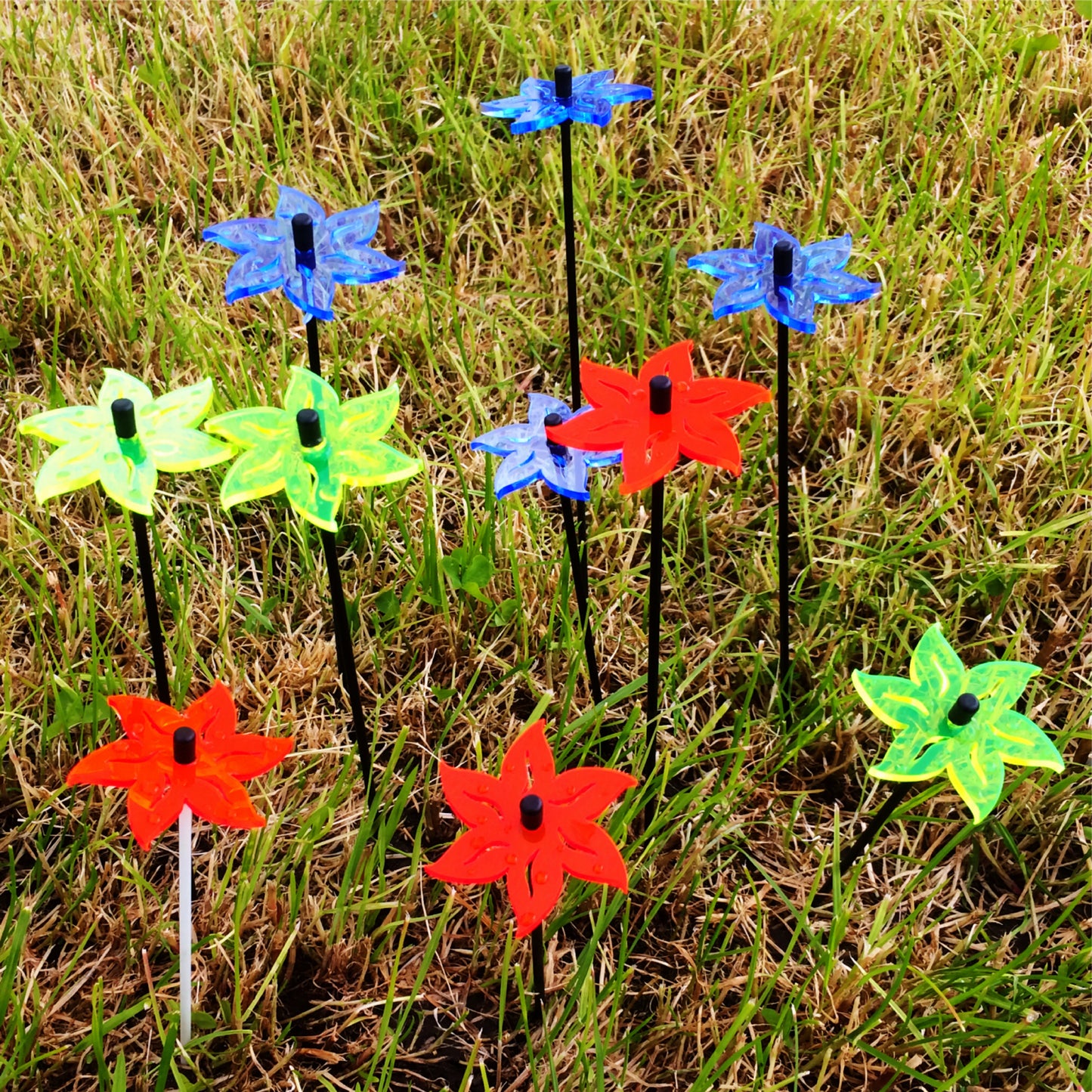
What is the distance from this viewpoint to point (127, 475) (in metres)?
1.27

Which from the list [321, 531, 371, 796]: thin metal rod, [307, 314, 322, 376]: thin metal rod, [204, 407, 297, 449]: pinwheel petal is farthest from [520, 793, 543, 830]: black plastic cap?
[307, 314, 322, 376]: thin metal rod

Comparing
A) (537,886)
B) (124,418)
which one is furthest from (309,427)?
(537,886)

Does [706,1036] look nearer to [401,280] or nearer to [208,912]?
[208,912]

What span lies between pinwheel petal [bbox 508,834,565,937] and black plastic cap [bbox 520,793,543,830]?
4 cm

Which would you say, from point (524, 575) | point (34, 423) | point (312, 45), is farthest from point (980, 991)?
point (312, 45)

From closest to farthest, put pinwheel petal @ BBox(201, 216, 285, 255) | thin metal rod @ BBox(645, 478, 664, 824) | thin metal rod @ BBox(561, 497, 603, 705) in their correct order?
thin metal rod @ BBox(645, 478, 664, 824), pinwheel petal @ BBox(201, 216, 285, 255), thin metal rod @ BBox(561, 497, 603, 705)

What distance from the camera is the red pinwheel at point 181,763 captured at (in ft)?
4.11

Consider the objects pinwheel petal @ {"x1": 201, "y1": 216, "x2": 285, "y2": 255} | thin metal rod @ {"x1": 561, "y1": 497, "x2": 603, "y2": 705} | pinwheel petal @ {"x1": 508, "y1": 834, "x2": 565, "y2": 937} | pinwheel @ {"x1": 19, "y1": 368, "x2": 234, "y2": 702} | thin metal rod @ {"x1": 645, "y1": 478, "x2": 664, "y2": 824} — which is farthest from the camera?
thin metal rod @ {"x1": 561, "y1": 497, "x2": 603, "y2": 705}

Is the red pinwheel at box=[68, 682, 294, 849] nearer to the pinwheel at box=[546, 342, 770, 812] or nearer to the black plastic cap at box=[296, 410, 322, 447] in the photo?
the black plastic cap at box=[296, 410, 322, 447]

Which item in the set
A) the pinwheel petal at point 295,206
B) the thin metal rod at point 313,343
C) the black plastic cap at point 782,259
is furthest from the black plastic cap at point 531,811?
the pinwheel petal at point 295,206

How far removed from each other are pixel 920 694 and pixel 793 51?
2.14 metres

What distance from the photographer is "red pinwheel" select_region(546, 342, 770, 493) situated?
50.5 inches

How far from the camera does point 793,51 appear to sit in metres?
2.90

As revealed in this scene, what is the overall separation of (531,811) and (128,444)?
61cm
